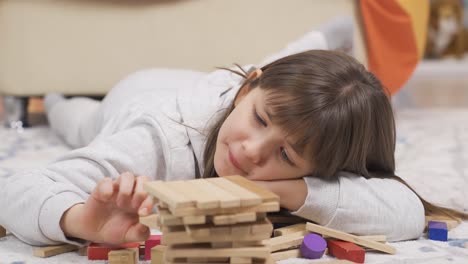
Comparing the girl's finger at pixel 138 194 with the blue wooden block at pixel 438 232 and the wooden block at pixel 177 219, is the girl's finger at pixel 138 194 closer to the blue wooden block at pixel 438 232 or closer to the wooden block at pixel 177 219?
the wooden block at pixel 177 219

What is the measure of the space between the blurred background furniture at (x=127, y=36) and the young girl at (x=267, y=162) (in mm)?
812

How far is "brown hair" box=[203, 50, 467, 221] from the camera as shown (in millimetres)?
828

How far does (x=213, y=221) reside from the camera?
0.63 m

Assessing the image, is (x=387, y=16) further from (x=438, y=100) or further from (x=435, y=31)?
(x=435, y=31)

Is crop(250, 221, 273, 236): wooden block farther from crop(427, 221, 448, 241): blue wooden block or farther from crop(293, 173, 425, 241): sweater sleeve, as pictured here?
crop(427, 221, 448, 241): blue wooden block

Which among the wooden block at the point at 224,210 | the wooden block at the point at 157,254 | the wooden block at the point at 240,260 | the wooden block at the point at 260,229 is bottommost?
the wooden block at the point at 157,254

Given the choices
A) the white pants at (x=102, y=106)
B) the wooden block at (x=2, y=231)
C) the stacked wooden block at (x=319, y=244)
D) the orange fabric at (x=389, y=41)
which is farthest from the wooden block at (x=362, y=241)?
the orange fabric at (x=389, y=41)

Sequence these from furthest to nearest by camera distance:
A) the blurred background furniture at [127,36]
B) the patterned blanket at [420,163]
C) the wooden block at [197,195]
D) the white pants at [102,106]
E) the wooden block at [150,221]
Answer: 1. the blurred background furniture at [127,36]
2. the white pants at [102,106]
3. the patterned blanket at [420,163]
4. the wooden block at [150,221]
5. the wooden block at [197,195]

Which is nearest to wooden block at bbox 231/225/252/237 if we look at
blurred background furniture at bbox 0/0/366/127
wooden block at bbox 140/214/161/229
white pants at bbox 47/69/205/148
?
wooden block at bbox 140/214/161/229

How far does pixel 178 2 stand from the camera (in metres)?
1.80

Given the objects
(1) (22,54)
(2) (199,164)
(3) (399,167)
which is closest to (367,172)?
(2) (199,164)

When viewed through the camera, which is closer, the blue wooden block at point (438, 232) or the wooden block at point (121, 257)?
the wooden block at point (121, 257)

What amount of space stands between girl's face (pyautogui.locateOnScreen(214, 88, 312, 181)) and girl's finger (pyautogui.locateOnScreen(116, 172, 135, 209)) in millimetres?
170

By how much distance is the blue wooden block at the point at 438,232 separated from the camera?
900mm
